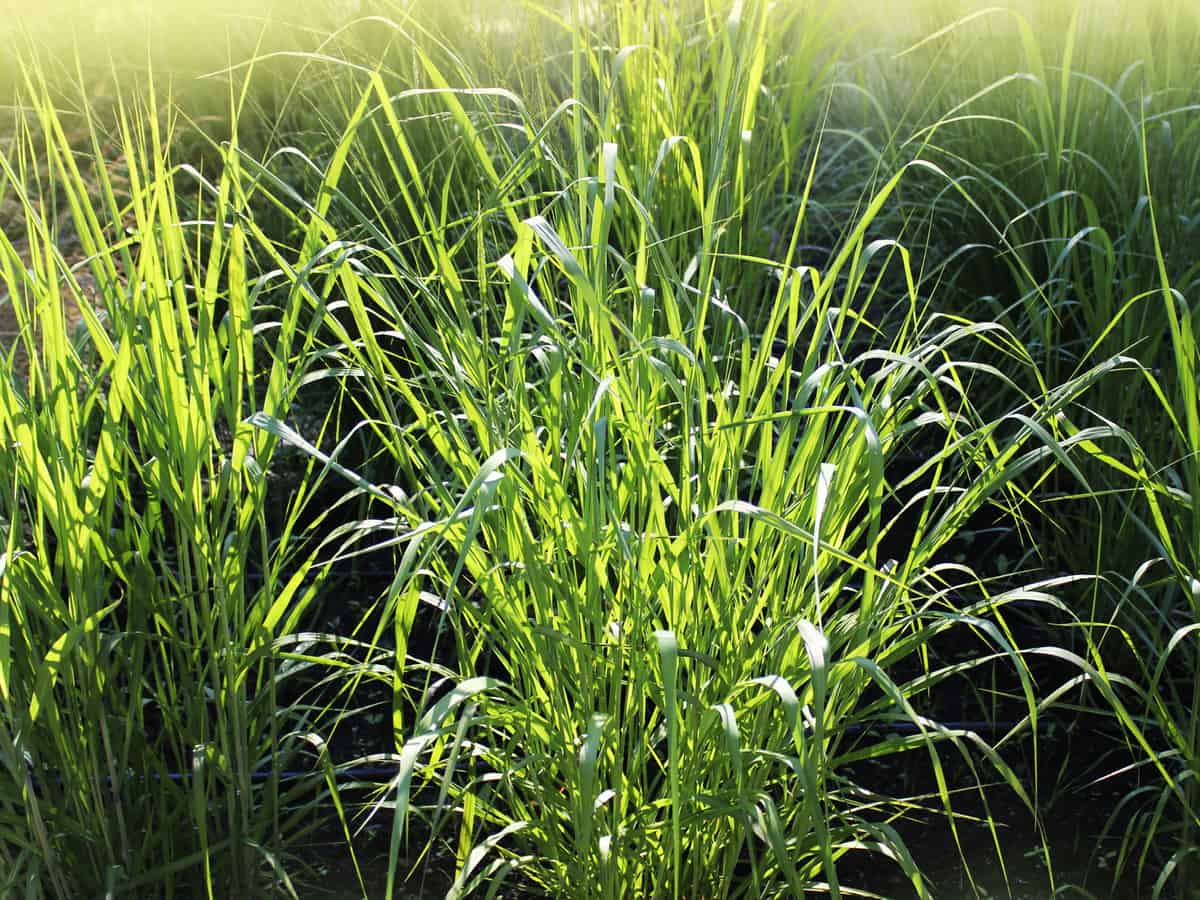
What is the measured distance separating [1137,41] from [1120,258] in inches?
26.0

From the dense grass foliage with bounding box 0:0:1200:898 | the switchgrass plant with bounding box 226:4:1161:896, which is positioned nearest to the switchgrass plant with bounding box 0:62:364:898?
the dense grass foliage with bounding box 0:0:1200:898

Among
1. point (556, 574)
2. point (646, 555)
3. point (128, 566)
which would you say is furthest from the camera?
point (128, 566)

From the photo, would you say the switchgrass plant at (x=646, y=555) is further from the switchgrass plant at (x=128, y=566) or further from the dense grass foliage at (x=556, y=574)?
the switchgrass plant at (x=128, y=566)

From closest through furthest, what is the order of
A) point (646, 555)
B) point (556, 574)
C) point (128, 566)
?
point (646, 555)
point (556, 574)
point (128, 566)

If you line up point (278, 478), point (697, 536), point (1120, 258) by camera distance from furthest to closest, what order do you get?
point (278, 478), point (1120, 258), point (697, 536)

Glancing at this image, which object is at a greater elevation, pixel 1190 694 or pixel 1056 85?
pixel 1056 85

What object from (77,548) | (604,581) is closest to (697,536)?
(604,581)

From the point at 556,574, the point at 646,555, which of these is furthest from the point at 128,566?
the point at 646,555

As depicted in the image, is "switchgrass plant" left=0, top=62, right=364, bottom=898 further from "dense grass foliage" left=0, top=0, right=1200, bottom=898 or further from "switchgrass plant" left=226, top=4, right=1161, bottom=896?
"switchgrass plant" left=226, top=4, right=1161, bottom=896

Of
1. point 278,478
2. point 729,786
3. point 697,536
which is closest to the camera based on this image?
point 697,536

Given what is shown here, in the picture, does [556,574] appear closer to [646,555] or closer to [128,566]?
[646,555]

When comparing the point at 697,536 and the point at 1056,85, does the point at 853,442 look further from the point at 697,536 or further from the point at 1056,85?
the point at 1056,85

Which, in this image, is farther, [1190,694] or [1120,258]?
[1120,258]

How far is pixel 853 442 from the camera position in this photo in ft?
4.02
